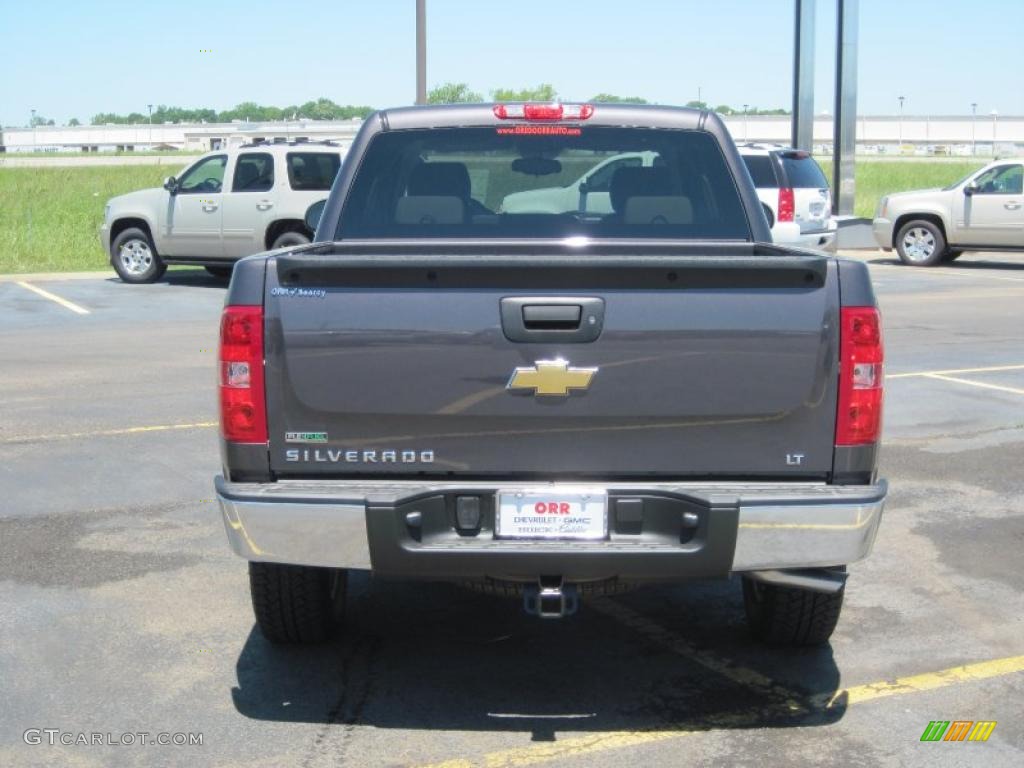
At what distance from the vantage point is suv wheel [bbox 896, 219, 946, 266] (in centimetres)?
2262

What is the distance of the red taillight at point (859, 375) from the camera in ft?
13.3

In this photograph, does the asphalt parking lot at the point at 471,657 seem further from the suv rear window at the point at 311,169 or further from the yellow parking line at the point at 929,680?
the suv rear window at the point at 311,169

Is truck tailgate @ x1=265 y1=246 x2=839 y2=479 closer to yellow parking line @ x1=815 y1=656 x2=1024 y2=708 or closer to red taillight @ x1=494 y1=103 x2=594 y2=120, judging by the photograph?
yellow parking line @ x1=815 y1=656 x2=1024 y2=708

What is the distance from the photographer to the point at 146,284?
19891 mm

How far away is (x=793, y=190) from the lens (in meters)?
19.4

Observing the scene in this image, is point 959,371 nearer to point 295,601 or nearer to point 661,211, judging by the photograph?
point 661,211

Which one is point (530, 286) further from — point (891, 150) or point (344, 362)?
point (891, 150)

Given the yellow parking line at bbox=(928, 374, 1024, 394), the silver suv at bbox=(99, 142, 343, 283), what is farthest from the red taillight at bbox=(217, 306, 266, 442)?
the silver suv at bbox=(99, 142, 343, 283)

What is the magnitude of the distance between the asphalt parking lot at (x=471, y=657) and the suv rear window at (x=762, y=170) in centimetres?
1138

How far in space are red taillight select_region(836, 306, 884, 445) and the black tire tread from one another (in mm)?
1884

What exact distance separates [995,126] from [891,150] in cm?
1017

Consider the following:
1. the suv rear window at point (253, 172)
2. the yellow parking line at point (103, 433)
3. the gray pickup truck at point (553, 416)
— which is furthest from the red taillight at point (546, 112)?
the suv rear window at point (253, 172)

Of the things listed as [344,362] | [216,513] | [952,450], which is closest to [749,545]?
[344,362]

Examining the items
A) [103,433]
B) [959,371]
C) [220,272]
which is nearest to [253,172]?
[220,272]
